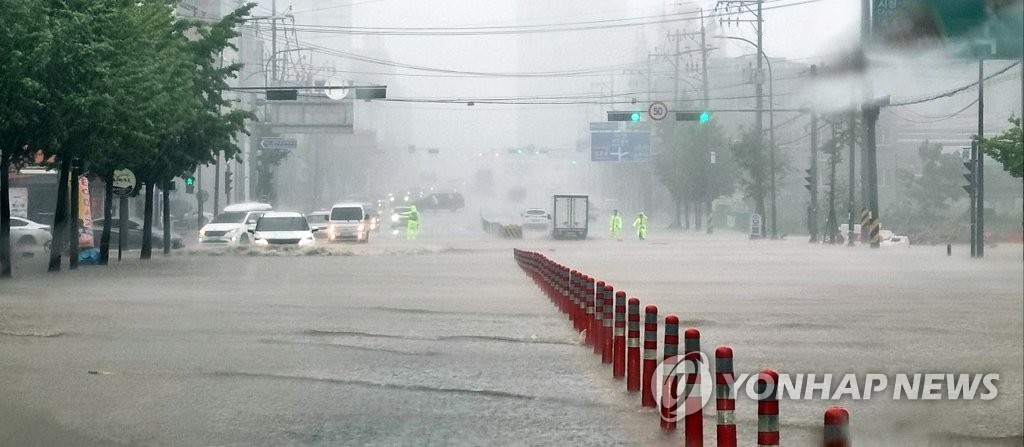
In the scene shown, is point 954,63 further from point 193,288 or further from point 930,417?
point 193,288

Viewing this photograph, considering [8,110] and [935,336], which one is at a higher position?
[8,110]

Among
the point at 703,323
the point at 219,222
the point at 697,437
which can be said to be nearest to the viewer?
the point at 697,437

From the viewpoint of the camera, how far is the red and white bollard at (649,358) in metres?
11.5

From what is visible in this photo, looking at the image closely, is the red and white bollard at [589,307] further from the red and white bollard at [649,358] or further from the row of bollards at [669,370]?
the red and white bollard at [649,358]

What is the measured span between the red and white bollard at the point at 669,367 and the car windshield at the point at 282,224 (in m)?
41.3

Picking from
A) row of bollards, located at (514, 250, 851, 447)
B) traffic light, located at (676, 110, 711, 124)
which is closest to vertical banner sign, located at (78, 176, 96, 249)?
traffic light, located at (676, 110, 711, 124)

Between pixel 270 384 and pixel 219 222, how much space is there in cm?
4526

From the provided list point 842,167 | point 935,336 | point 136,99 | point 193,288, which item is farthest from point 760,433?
point 842,167

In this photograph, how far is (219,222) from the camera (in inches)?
2285

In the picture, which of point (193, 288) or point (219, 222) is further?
point (219, 222)

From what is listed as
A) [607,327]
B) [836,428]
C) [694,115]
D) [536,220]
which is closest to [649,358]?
[607,327]

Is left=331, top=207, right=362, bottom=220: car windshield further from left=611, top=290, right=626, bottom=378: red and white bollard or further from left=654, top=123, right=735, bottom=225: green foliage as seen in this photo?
left=611, top=290, right=626, bottom=378: red and white bollard

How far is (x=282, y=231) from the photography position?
51.1 m

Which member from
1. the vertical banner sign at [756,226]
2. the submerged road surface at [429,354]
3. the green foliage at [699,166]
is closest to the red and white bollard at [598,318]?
the submerged road surface at [429,354]
